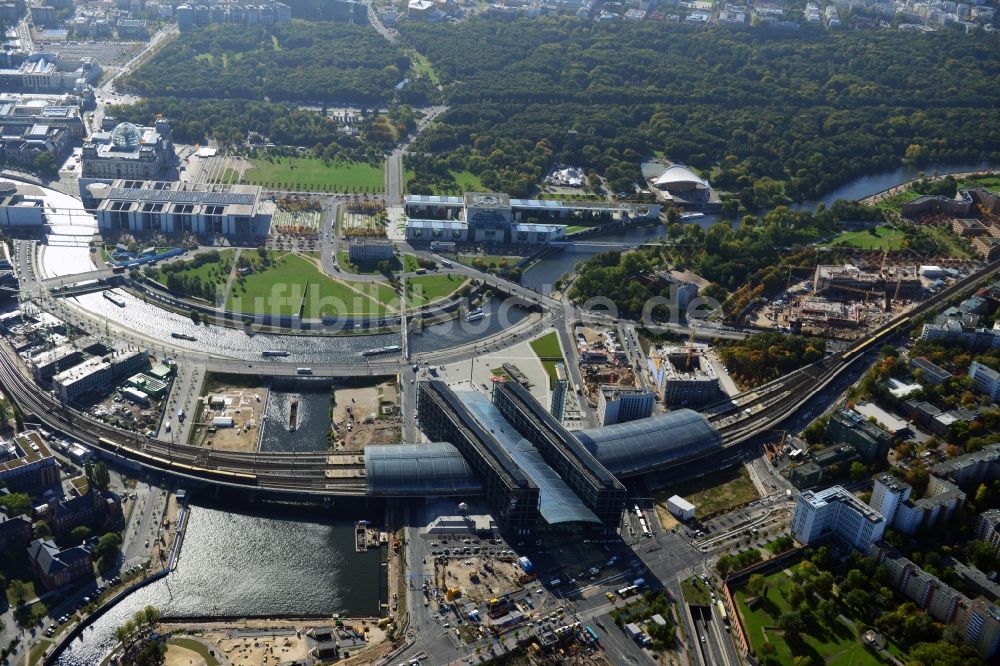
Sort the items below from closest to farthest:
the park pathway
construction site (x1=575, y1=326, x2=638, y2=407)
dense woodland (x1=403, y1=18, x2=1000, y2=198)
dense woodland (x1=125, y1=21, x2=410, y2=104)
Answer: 1. construction site (x1=575, y1=326, x2=638, y2=407)
2. the park pathway
3. dense woodland (x1=403, y1=18, x2=1000, y2=198)
4. dense woodland (x1=125, y1=21, x2=410, y2=104)

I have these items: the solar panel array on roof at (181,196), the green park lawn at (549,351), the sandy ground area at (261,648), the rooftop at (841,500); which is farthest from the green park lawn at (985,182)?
the sandy ground area at (261,648)

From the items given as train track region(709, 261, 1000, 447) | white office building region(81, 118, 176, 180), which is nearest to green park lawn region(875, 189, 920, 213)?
train track region(709, 261, 1000, 447)

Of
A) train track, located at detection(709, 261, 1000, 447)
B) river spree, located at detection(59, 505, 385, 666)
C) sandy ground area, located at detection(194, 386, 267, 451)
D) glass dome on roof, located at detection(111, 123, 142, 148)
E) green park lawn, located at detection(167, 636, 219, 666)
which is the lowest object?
river spree, located at detection(59, 505, 385, 666)

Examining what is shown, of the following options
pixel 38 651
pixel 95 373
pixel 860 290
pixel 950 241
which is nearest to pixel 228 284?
pixel 95 373

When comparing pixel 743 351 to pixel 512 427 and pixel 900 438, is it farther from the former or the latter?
pixel 512 427

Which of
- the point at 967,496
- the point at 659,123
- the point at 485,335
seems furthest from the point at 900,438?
the point at 659,123

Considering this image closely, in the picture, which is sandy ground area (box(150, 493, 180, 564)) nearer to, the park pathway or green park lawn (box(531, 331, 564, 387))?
the park pathway
